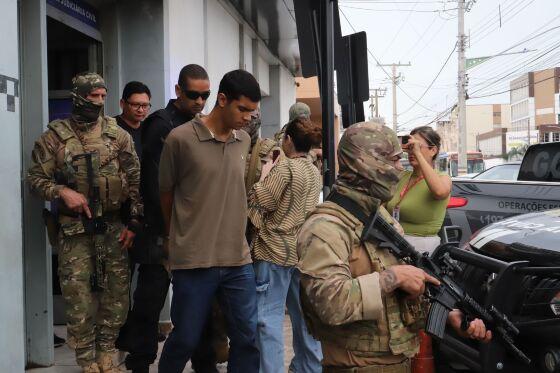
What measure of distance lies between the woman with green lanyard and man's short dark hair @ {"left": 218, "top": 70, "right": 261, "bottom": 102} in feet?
4.74

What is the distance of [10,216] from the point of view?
3535mm

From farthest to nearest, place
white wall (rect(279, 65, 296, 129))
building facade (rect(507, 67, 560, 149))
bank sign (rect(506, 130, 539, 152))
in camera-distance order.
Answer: building facade (rect(507, 67, 560, 149)), bank sign (rect(506, 130, 539, 152)), white wall (rect(279, 65, 296, 129))

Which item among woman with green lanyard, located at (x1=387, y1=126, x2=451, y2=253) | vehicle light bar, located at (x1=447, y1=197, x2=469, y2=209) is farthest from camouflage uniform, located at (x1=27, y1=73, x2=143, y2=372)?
vehicle light bar, located at (x1=447, y1=197, x2=469, y2=209)

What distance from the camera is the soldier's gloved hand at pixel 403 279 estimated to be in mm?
2046

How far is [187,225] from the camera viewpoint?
3.16 meters

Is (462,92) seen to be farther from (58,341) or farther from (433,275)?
(433,275)

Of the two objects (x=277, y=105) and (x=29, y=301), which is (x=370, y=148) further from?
(x=277, y=105)

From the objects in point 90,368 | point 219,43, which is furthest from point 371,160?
point 219,43

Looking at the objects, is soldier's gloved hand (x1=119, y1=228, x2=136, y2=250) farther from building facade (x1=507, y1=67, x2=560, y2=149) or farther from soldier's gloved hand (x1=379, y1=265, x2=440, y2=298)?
building facade (x1=507, y1=67, x2=560, y2=149)

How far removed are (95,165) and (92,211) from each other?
11.2 inches

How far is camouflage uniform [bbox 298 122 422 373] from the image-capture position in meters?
2.04

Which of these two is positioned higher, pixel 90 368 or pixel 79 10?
pixel 79 10

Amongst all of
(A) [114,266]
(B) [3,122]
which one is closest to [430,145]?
(A) [114,266]

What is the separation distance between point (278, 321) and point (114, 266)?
1119mm
